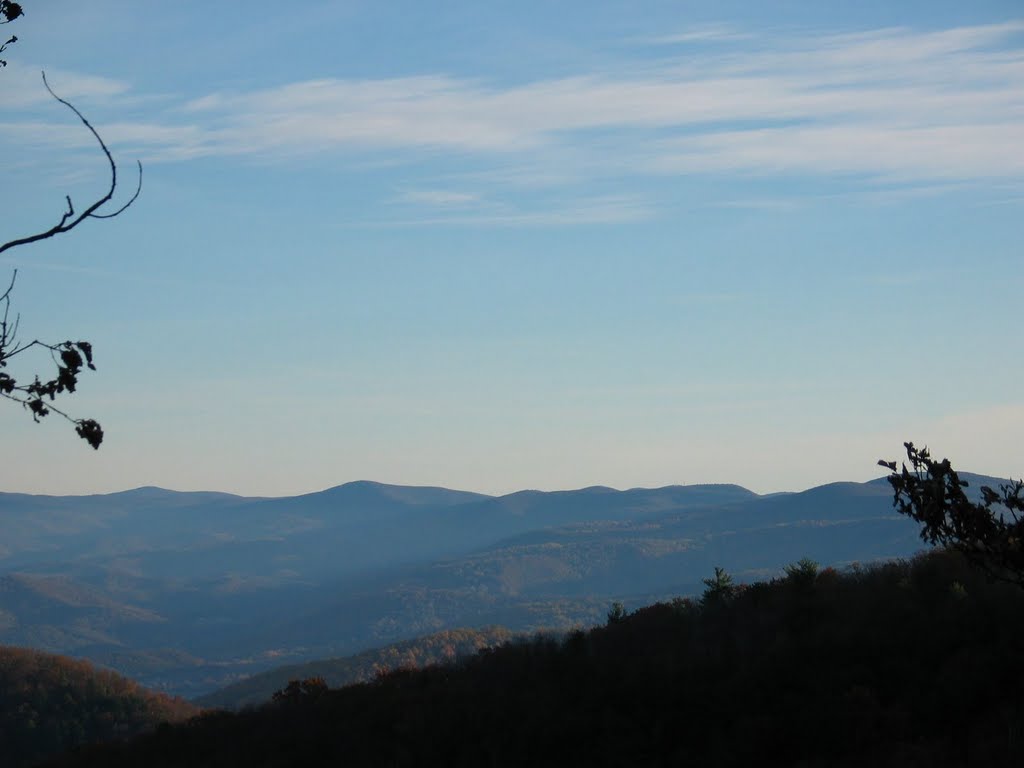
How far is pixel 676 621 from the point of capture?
22.3 metres

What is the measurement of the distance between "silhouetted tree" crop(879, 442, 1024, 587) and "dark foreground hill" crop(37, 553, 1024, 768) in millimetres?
2205

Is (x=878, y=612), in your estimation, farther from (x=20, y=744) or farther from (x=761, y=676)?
(x=20, y=744)

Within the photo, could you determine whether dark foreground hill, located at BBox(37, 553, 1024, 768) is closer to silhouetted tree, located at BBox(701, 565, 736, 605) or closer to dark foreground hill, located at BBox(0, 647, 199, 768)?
silhouetted tree, located at BBox(701, 565, 736, 605)

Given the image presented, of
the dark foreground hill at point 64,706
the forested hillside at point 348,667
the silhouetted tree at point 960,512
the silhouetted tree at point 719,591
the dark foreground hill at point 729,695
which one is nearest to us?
the silhouetted tree at point 960,512

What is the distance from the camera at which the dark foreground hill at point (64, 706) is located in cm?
11075

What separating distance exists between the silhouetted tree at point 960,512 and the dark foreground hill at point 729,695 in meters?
2.20

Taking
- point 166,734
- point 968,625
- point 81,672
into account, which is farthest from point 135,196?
point 81,672

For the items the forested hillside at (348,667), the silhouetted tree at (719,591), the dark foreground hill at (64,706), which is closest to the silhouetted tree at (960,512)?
the silhouetted tree at (719,591)

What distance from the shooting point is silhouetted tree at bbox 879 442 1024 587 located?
13359 mm

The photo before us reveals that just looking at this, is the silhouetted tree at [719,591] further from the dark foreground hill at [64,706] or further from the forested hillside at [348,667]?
the forested hillside at [348,667]

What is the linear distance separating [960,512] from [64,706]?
12402cm

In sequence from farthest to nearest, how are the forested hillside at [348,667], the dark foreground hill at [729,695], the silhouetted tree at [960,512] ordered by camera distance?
1. the forested hillside at [348,667]
2. the dark foreground hill at [729,695]
3. the silhouetted tree at [960,512]

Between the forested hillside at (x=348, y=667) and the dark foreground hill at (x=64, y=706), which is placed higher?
the dark foreground hill at (x=64, y=706)

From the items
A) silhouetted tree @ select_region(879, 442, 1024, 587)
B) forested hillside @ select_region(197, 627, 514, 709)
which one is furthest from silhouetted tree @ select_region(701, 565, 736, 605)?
forested hillside @ select_region(197, 627, 514, 709)
